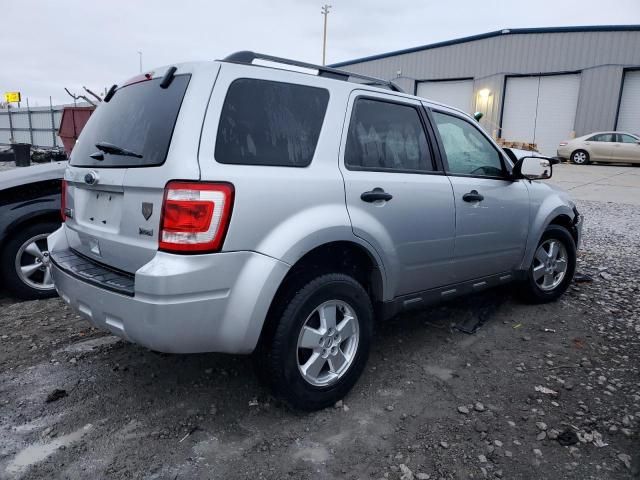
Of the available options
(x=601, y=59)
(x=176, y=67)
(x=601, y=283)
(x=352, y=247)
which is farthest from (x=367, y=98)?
(x=601, y=59)

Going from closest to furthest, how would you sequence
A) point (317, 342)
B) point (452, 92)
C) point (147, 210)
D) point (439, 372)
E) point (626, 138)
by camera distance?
1. point (147, 210)
2. point (317, 342)
3. point (439, 372)
4. point (626, 138)
5. point (452, 92)

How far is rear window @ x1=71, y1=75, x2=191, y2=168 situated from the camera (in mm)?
2268

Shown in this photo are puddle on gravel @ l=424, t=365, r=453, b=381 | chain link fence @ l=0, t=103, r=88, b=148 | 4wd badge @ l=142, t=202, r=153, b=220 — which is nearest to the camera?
4wd badge @ l=142, t=202, r=153, b=220

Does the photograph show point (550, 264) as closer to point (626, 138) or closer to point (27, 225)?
point (27, 225)

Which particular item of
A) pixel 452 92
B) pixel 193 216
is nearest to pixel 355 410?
pixel 193 216

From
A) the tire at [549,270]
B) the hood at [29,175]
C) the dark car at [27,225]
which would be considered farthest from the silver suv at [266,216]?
the hood at [29,175]

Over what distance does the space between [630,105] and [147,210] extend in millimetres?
26274

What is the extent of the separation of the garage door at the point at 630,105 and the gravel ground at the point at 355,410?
75.0ft

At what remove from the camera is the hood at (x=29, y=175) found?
4170mm

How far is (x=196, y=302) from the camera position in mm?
2123

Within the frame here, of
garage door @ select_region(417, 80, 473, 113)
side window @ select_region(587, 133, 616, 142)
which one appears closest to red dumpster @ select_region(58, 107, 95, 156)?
side window @ select_region(587, 133, 616, 142)

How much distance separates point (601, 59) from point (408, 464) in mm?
25771

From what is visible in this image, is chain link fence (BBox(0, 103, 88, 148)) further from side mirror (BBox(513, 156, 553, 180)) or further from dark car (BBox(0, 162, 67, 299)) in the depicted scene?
side mirror (BBox(513, 156, 553, 180))

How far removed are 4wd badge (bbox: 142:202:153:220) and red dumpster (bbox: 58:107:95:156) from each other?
31.6 ft
